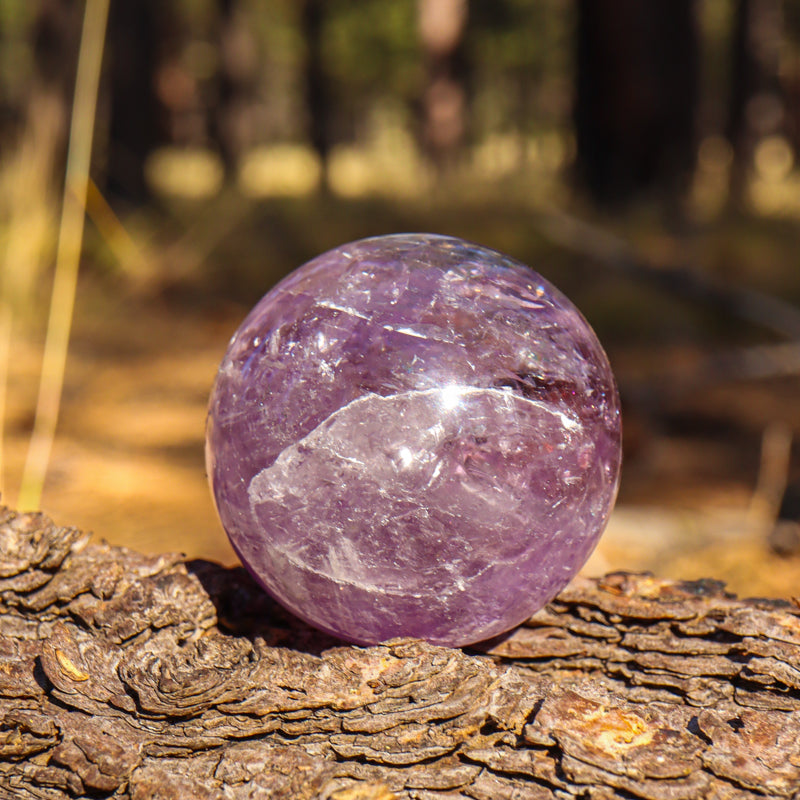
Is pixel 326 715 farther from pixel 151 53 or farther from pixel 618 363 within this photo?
pixel 151 53

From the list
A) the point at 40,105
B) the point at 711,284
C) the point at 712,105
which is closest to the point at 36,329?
the point at 40,105

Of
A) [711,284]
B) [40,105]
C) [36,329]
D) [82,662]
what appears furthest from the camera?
[40,105]

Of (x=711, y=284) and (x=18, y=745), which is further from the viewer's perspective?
(x=711, y=284)

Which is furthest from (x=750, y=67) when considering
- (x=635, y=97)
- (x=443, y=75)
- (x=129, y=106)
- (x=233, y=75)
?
(x=129, y=106)

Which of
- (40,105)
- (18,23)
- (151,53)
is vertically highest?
(18,23)

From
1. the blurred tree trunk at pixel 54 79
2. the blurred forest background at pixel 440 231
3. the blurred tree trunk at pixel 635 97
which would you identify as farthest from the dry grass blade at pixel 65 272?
the blurred tree trunk at pixel 635 97

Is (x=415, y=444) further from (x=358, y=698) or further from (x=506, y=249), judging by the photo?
(x=506, y=249)
